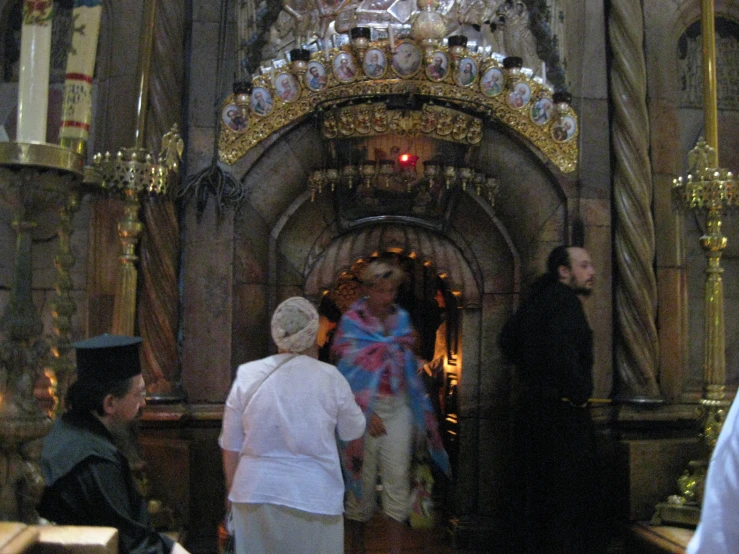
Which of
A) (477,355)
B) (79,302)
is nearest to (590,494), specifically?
(477,355)

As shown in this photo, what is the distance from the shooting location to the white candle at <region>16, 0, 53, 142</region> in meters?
2.63

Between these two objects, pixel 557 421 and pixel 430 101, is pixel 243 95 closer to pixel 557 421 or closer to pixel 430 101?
pixel 430 101

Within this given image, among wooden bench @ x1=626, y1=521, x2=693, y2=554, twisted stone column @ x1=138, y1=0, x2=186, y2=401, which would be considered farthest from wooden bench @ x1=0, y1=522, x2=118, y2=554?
wooden bench @ x1=626, y1=521, x2=693, y2=554

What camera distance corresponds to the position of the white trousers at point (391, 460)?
427cm

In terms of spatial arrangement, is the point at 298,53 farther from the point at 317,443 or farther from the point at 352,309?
the point at 317,443

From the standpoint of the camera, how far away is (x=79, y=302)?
5.72 metres

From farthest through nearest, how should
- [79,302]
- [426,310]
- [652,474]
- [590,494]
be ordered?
[426,310]
[79,302]
[652,474]
[590,494]

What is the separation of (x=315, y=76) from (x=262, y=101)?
15.5 inches

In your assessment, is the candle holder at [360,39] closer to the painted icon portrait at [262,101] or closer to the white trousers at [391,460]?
the painted icon portrait at [262,101]

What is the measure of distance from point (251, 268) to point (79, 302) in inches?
48.0

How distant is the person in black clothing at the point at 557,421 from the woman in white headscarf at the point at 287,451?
3.40 feet

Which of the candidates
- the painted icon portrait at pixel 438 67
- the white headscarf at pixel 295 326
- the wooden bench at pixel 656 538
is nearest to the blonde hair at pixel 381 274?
the white headscarf at pixel 295 326

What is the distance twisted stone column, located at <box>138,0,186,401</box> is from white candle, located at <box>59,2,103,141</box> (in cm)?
205

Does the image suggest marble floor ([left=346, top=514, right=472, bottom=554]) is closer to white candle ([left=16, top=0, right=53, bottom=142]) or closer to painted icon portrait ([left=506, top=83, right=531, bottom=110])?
painted icon portrait ([left=506, top=83, right=531, bottom=110])
